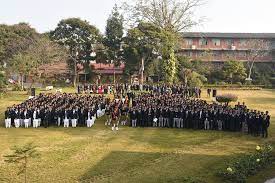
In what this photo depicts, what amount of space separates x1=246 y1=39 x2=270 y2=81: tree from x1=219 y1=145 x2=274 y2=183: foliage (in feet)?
153

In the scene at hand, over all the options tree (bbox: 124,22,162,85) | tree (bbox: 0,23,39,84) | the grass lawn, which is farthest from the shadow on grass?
tree (bbox: 0,23,39,84)

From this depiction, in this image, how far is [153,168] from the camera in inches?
639

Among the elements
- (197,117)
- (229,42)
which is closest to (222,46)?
(229,42)

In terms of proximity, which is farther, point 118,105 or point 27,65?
point 27,65

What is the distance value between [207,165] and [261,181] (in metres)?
2.55

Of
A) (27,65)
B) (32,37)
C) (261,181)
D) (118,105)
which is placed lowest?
(261,181)

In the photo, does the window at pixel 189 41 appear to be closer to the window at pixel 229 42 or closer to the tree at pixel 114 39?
the window at pixel 229 42

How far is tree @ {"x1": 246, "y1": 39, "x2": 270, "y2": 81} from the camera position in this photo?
209ft

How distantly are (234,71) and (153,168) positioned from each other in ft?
140

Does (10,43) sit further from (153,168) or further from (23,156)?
(23,156)

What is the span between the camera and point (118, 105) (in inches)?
1014

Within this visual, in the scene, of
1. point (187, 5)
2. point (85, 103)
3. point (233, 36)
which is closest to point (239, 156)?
point (85, 103)

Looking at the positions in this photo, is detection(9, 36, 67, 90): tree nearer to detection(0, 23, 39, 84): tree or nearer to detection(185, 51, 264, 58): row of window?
detection(0, 23, 39, 84): tree

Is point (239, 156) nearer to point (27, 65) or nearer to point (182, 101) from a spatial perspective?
point (182, 101)
